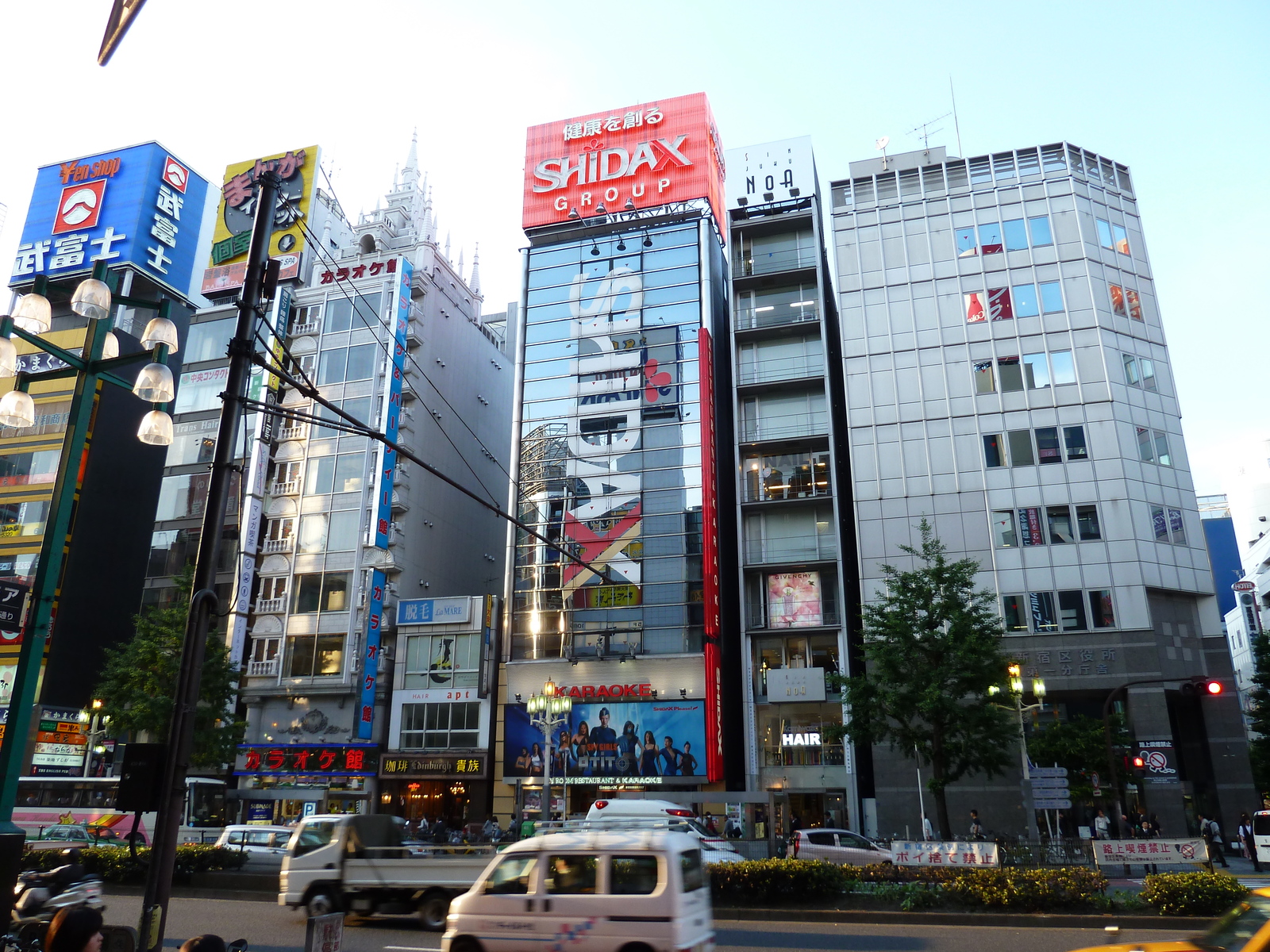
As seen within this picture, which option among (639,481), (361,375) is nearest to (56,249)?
(361,375)

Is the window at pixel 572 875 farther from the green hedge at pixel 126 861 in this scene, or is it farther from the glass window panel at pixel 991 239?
the glass window panel at pixel 991 239

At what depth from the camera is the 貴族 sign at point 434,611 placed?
4772cm

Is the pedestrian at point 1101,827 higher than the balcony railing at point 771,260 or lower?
lower

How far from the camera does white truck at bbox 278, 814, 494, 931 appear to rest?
16.3 m

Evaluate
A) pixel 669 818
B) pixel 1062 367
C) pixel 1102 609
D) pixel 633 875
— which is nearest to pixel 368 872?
pixel 633 875

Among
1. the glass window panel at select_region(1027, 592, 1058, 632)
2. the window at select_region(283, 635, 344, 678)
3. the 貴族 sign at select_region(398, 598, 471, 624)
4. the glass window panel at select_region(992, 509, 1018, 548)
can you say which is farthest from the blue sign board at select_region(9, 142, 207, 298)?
the glass window panel at select_region(1027, 592, 1058, 632)

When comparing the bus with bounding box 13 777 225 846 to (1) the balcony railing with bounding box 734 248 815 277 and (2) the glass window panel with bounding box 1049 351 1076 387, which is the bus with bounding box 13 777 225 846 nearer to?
(1) the balcony railing with bounding box 734 248 815 277

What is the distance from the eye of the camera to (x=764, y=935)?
15.5 meters

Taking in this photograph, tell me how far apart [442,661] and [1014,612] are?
2815 cm

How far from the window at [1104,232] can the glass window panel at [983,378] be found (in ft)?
28.0

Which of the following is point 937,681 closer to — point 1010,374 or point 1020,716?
point 1020,716

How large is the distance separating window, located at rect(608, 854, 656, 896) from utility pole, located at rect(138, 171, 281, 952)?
5.15 meters

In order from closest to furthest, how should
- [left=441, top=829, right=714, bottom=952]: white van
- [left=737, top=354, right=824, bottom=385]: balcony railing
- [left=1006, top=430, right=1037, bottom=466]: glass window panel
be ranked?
[left=441, top=829, right=714, bottom=952]: white van → [left=1006, top=430, right=1037, bottom=466]: glass window panel → [left=737, top=354, right=824, bottom=385]: balcony railing

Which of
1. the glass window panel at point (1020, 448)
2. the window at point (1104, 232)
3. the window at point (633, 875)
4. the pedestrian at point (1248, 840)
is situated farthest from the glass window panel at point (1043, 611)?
the window at point (633, 875)
